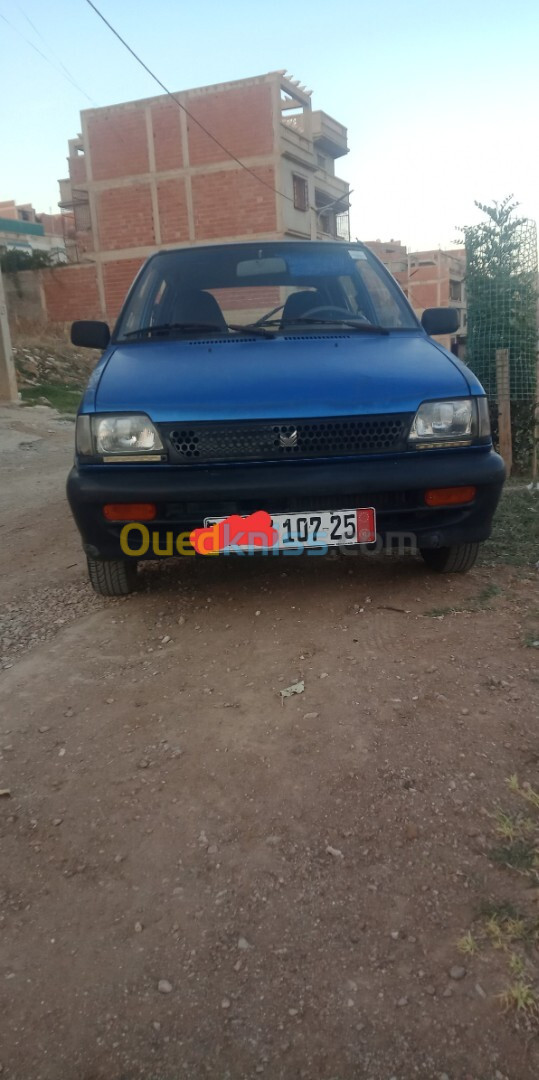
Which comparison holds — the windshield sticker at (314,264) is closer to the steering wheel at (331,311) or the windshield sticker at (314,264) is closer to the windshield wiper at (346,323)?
the steering wheel at (331,311)

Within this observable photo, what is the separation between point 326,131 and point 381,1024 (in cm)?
3908

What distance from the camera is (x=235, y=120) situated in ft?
94.6

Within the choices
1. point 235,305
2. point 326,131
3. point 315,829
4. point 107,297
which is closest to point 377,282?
point 235,305

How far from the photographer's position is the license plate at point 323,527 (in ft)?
9.13

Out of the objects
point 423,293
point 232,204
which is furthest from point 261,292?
point 423,293

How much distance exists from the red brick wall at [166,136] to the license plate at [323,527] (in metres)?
31.3

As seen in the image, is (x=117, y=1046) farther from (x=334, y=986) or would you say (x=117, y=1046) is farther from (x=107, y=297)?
(x=107, y=297)

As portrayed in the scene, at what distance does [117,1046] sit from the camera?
1242 millimetres

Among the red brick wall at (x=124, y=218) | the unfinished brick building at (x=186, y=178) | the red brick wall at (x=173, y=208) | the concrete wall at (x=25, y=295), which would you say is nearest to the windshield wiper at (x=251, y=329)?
the unfinished brick building at (x=186, y=178)

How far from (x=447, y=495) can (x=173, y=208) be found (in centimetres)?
3096

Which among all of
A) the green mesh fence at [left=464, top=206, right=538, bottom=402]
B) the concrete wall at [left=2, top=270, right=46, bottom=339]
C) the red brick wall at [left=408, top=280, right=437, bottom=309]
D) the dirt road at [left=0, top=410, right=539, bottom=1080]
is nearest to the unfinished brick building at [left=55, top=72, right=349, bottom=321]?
the concrete wall at [left=2, top=270, right=46, bottom=339]

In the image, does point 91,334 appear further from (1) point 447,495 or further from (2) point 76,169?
(2) point 76,169

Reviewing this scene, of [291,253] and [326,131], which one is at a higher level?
[326,131]

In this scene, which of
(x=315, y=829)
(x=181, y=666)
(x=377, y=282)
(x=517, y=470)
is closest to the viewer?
(x=315, y=829)
